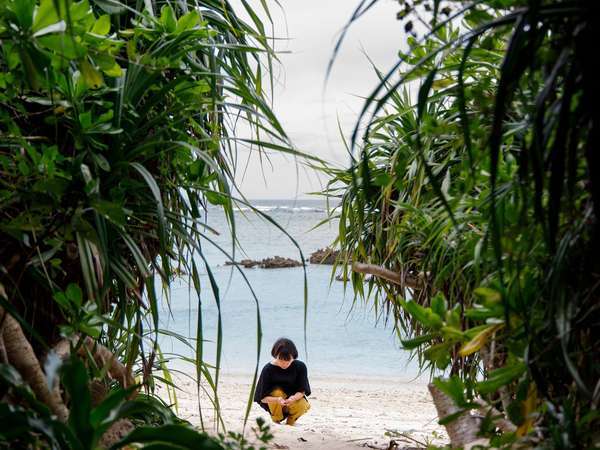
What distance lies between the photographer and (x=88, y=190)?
995 mm

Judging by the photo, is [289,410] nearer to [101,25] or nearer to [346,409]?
[346,409]

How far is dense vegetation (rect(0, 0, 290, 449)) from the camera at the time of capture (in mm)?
816

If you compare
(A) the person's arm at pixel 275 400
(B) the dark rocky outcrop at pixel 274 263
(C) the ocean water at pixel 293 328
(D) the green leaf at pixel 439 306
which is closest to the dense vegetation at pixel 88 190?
(D) the green leaf at pixel 439 306

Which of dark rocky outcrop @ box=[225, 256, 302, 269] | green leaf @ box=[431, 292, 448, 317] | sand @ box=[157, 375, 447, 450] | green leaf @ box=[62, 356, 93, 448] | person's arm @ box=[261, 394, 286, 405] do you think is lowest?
dark rocky outcrop @ box=[225, 256, 302, 269]

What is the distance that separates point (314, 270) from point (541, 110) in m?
18.8

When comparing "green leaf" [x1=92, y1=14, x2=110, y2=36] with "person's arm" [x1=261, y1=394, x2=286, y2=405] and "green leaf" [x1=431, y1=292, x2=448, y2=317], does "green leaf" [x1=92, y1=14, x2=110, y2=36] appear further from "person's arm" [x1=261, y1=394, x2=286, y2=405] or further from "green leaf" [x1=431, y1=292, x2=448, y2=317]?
"person's arm" [x1=261, y1=394, x2=286, y2=405]

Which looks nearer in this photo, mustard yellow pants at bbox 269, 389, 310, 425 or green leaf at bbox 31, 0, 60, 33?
green leaf at bbox 31, 0, 60, 33

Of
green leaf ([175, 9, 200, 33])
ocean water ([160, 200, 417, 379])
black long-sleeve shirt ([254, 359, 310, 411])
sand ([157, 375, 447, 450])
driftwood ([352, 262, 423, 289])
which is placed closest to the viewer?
green leaf ([175, 9, 200, 33])

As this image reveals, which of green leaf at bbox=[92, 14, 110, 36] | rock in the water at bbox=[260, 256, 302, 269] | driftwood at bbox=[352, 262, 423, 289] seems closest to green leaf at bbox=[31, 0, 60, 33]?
green leaf at bbox=[92, 14, 110, 36]

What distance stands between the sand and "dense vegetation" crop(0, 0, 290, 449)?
194 cm

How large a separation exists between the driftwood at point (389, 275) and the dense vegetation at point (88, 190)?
0.47 meters

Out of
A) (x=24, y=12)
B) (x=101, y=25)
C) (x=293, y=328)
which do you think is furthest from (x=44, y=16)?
(x=293, y=328)

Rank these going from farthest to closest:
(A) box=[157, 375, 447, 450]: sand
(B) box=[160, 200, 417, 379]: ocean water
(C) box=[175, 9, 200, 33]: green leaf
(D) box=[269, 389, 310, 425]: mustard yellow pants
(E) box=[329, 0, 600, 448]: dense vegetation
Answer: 1. (B) box=[160, 200, 417, 379]: ocean water
2. (D) box=[269, 389, 310, 425]: mustard yellow pants
3. (A) box=[157, 375, 447, 450]: sand
4. (C) box=[175, 9, 200, 33]: green leaf
5. (E) box=[329, 0, 600, 448]: dense vegetation

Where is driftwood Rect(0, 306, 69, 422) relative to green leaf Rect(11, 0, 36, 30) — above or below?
below
